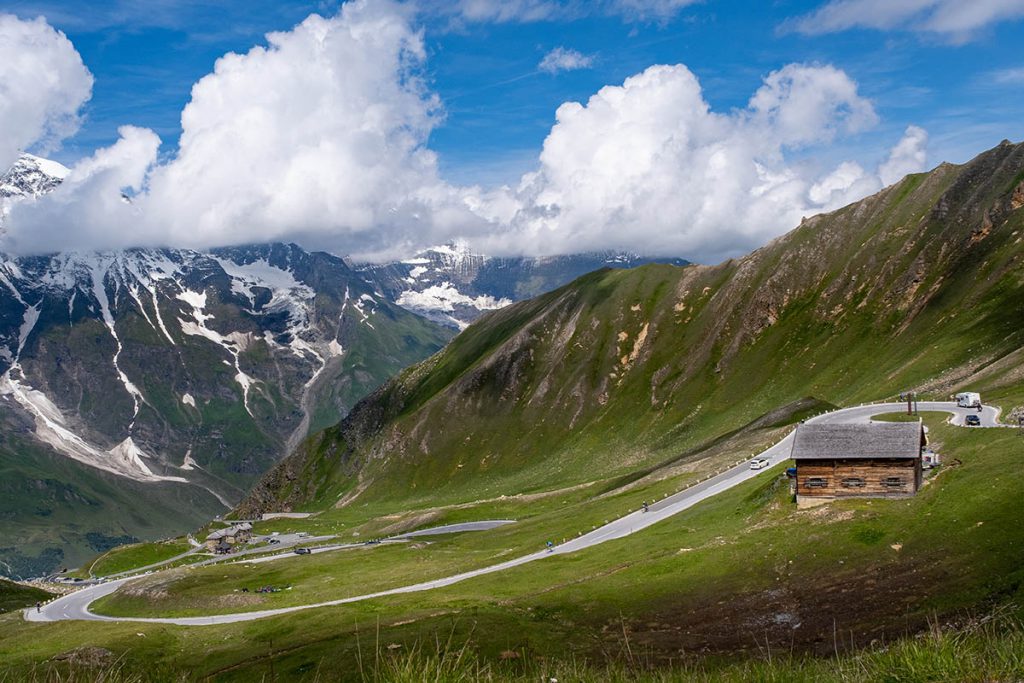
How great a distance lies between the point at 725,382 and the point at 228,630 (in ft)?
486

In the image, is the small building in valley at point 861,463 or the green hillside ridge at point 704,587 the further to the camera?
the small building in valley at point 861,463

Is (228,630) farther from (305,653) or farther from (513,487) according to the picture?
(513,487)

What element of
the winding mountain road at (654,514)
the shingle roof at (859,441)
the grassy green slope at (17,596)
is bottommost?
the grassy green slope at (17,596)

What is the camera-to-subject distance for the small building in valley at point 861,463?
64.5 m

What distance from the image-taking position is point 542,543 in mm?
92938

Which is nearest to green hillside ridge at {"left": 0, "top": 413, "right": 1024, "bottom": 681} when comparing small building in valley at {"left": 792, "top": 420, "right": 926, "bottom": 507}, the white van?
small building in valley at {"left": 792, "top": 420, "right": 926, "bottom": 507}

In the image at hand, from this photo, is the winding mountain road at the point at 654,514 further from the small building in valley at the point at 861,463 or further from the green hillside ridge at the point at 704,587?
the small building in valley at the point at 861,463

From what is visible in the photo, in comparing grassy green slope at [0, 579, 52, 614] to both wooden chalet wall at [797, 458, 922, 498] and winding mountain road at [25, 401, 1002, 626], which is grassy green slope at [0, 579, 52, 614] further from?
wooden chalet wall at [797, 458, 922, 498]

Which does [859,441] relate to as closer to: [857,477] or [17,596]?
[857,477]

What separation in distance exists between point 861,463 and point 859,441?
2.52 metres

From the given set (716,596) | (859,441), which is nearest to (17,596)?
(716,596)

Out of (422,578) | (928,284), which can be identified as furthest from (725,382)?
(422,578)

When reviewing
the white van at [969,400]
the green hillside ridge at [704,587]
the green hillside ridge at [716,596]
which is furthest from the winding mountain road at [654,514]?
the green hillside ridge at [716,596]

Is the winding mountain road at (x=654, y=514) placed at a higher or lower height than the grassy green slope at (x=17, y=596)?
higher
